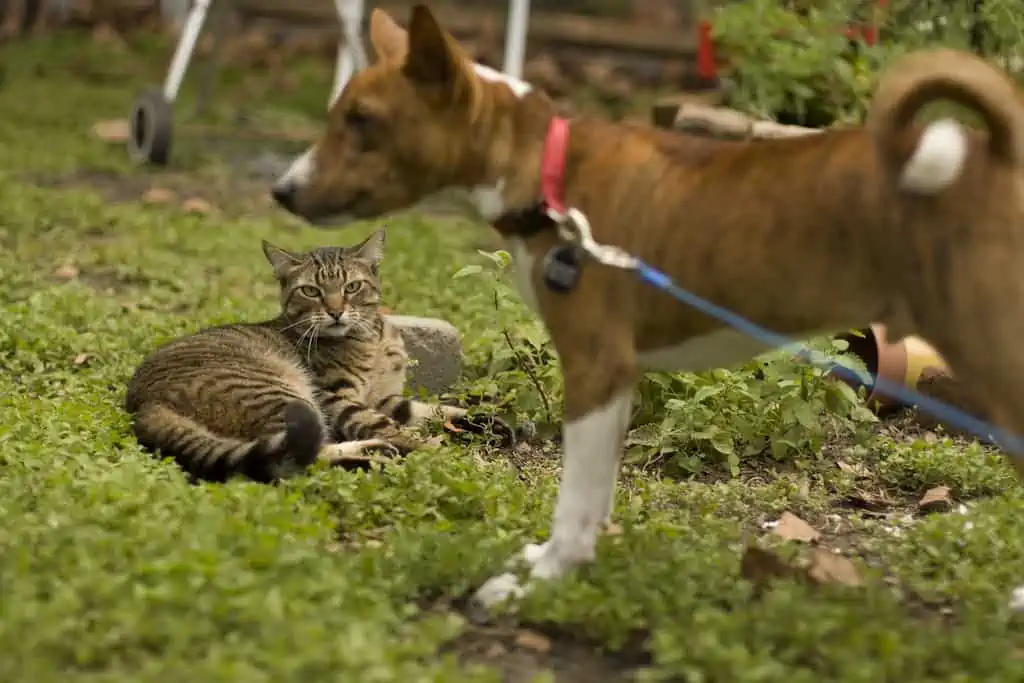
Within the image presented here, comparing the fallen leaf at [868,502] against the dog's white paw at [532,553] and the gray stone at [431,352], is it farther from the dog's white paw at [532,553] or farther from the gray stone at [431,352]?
the gray stone at [431,352]

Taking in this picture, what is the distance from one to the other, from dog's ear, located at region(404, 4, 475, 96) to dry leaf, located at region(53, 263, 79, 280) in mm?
4133

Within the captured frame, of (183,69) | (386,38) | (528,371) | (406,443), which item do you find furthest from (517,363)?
(183,69)

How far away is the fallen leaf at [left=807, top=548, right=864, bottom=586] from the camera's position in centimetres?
380

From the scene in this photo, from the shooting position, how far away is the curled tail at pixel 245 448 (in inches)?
183

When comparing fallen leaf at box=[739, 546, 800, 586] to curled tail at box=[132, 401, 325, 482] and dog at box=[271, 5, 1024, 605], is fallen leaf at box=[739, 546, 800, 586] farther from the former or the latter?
curled tail at box=[132, 401, 325, 482]

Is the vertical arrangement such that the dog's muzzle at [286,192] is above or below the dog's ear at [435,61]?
below

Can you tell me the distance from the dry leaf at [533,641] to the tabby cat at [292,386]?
1274 millimetres

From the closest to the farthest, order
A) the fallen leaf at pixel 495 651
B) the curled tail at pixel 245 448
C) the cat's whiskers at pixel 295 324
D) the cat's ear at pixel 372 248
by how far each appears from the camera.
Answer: the fallen leaf at pixel 495 651 < the curled tail at pixel 245 448 < the cat's whiskers at pixel 295 324 < the cat's ear at pixel 372 248

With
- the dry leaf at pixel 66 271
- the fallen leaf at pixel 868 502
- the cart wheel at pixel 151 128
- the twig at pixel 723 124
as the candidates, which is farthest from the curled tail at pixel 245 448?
the cart wheel at pixel 151 128

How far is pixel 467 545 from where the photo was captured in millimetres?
3984

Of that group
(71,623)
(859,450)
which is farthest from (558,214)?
(859,450)

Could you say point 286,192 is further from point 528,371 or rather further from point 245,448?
point 528,371

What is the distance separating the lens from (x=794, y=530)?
14.8 feet

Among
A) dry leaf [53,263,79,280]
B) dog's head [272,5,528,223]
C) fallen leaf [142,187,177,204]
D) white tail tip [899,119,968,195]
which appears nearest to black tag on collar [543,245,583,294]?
dog's head [272,5,528,223]
